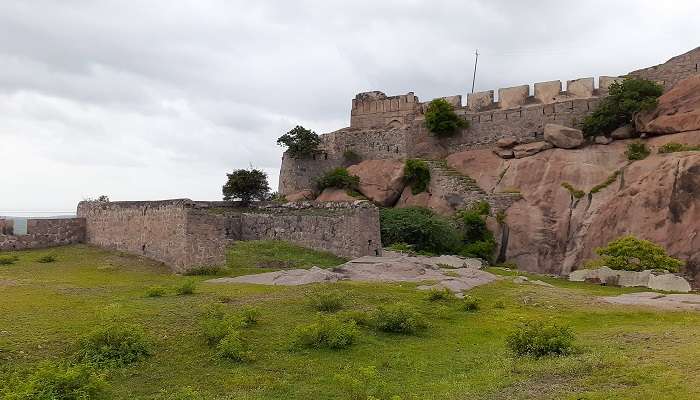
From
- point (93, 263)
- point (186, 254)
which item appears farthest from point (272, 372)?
point (93, 263)

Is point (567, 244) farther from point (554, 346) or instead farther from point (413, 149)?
point (554, 346)

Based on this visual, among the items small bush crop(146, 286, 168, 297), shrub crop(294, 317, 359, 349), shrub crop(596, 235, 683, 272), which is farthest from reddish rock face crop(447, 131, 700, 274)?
small bush crop(146, 286, 168, 297)

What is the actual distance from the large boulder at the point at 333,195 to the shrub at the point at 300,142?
413 cm

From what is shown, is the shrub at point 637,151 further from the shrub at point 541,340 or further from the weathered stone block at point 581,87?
the shrub at point 541,340

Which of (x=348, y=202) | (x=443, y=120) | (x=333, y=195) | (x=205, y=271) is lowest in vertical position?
(x=205, y=271)

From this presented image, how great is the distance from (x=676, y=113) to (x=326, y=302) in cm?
2354

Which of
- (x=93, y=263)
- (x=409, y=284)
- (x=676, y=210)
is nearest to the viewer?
(x=409, y=284)

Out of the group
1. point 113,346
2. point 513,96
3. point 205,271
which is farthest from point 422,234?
point 113,346

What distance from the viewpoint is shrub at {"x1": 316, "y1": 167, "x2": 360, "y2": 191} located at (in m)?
34.1

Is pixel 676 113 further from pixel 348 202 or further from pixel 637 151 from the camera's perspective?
pixel 348 202

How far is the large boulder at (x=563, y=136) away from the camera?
31.0 meters

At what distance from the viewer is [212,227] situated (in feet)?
63.7

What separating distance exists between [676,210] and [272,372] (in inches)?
835

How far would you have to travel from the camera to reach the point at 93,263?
68.4ft
